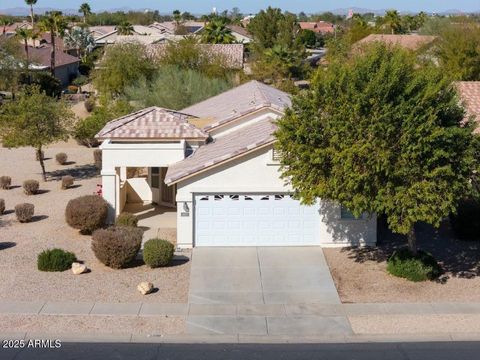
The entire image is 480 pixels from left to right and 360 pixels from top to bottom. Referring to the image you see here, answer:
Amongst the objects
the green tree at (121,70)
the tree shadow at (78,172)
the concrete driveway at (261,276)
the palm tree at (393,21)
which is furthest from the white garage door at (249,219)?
the palm tree at (393,21)

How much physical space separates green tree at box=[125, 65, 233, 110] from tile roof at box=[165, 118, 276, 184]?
46.8 ft

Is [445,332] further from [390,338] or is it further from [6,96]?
[6,96]

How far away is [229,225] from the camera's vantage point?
24.4 meters

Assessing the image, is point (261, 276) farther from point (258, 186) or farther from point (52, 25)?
point (52, 25)

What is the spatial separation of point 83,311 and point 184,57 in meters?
36.1

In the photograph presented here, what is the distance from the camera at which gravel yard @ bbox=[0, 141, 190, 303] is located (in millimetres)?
20125

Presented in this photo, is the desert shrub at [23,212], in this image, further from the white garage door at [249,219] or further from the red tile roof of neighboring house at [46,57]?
the red tile roof of neighboring house at [46,57]

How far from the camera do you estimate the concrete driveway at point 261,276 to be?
66.1ft

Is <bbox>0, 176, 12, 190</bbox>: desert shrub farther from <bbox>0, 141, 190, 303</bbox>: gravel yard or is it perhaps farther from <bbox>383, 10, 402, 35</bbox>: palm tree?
<bbox>383, 10, 402, 35</bbox>: palm tree

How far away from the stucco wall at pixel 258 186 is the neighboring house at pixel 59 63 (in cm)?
4988

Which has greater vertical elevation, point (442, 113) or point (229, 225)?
point (442, 113)

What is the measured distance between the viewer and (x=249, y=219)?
24391 millimetres

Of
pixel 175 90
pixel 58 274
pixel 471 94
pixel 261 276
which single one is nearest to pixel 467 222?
pixel 261 276

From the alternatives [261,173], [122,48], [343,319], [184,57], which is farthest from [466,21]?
[343,319]
